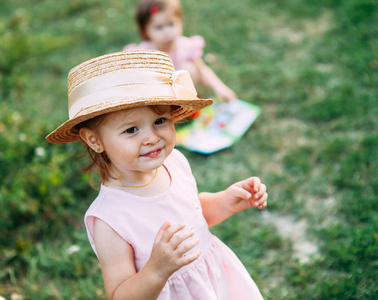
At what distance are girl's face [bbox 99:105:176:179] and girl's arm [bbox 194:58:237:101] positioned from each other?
2302 mm

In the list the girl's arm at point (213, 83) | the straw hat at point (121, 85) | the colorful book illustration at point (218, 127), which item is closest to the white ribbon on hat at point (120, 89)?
the straw hat at point (121, 85)

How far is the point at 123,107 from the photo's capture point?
1.29 meters

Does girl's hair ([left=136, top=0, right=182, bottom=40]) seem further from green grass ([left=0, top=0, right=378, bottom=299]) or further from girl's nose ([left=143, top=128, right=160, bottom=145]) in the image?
girl's nose ([left=143, top=128, right=160, bottom=145])

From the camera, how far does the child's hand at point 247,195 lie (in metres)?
1.57

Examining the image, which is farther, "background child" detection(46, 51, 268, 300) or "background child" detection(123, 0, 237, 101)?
"background child" detection(123, 0, 237, 101)

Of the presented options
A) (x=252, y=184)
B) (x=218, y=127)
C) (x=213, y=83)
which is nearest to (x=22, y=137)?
(x=218, y=127)

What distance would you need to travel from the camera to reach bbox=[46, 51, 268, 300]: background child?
1294mm

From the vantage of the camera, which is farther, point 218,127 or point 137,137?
point 218,127

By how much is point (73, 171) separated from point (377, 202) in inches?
73.2

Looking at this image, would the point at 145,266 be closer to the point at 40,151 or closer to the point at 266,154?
the point at 40,151

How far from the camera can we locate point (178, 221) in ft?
4.95

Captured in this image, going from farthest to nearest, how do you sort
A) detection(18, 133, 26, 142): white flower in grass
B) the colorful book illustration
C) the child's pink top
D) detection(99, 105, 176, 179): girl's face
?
1. the child's pink top
2. the colorful book illustration
3. detection(18, 133, 26, 142): white flower in grass
4. detection(99, 105, 176, 179): girl's face

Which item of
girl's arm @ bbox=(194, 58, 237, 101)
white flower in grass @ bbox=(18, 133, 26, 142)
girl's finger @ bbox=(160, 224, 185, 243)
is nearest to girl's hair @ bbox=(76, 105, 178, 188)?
girl's finger @ bbox=(160, 224, 185, 243)

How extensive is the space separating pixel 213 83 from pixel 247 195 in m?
2.30
